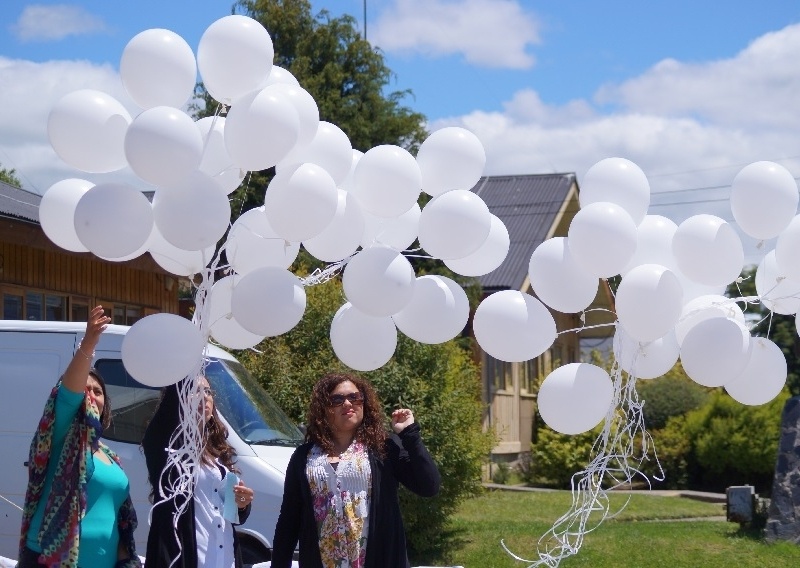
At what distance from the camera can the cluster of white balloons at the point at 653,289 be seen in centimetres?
415

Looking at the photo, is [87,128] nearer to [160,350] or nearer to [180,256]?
[180,256]

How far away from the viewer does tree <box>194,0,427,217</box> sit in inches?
729

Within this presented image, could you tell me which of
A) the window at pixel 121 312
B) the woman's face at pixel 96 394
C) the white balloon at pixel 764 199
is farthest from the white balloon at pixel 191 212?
the window at pixel 121 312

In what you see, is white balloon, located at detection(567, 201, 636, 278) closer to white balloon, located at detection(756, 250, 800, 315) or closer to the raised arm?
white balloon, located at detection(756, 250, 800, 315)

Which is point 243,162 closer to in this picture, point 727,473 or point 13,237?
point 13,237

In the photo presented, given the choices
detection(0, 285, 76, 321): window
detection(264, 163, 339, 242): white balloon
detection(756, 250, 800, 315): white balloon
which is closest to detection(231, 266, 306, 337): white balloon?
detection(264, 163, 339, 242): white balloon

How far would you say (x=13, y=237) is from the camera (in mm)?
9875

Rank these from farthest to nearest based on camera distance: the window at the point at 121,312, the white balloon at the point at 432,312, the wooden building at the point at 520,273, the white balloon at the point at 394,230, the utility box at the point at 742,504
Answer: the wooden building at the point at 520,273, the window at the point at 121,312, the utility box at the point at 742,504, the white balloon at the point at 394,230, the white balloon at the point at 432,312

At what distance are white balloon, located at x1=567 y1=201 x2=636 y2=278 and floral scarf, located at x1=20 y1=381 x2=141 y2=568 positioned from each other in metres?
1.99

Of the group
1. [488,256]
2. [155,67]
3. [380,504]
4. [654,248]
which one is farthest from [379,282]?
[155,67]

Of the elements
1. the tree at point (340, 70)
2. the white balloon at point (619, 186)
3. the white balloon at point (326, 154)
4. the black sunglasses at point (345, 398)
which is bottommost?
the black sunglasses at point (345, 398)

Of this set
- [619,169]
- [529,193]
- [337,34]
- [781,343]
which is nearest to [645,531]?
[619,169]

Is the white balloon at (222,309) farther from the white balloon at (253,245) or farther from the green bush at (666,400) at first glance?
the green bush at (666,400)

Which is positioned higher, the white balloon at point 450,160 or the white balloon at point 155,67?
the white balloon at point 155,67
